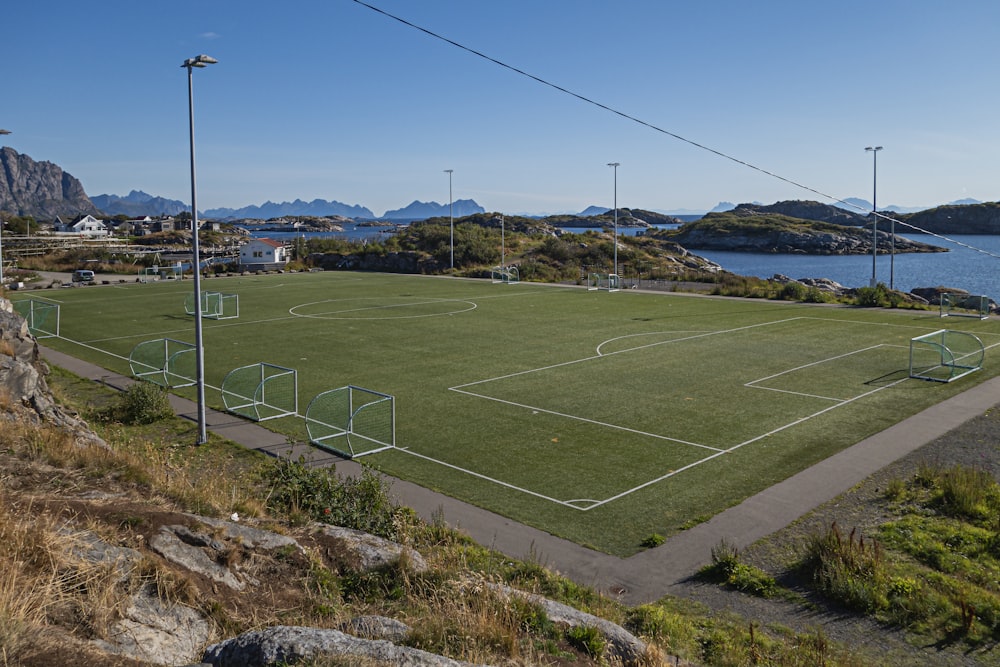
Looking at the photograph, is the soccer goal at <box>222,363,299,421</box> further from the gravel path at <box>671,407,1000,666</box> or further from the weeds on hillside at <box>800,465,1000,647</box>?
the weeds on hillside at <box>800,465,1000,647</box>

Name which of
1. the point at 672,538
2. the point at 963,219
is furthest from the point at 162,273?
the point at 963,219

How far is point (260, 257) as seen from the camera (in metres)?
71.2

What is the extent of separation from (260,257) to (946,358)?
59849 millimetres

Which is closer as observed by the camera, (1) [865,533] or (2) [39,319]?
(1) [865,533]

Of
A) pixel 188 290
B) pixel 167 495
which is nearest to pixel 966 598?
pixel 167 495

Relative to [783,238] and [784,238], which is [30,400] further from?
[783,238]

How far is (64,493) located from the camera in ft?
28.8

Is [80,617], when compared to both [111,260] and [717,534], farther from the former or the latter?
[111,260]

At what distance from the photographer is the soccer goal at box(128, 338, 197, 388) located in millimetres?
22250

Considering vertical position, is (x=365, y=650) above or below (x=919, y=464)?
above

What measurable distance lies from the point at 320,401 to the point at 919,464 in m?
12.3

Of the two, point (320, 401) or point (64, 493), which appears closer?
point (64, 493)

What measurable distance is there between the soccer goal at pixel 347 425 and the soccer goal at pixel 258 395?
141cm

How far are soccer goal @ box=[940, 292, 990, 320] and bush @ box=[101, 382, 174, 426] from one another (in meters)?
34.3
